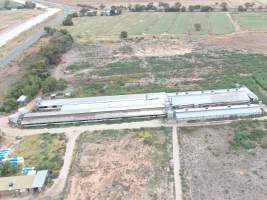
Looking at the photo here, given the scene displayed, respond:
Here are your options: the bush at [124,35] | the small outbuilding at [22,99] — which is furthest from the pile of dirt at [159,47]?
the small outbuilding at [22,99]

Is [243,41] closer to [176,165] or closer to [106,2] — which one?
[176,165]

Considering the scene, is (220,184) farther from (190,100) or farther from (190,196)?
(190,100)

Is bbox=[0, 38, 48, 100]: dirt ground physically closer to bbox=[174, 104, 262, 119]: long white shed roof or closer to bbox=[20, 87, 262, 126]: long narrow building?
bbox=[20, 87, 262, 126]: long narrow building

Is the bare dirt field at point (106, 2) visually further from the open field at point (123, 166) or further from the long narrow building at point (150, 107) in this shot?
the open field at point (123, 166)

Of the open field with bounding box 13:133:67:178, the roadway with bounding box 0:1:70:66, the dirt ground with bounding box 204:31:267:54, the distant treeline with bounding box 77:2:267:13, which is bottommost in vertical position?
the open field with bounding box 13:133:67:178

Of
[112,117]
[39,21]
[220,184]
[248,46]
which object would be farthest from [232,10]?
[220,184]

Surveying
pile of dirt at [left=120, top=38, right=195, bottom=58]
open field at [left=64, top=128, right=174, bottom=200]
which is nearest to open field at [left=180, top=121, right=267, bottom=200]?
open field at [left=64, top=128, right=174, bottom=200]

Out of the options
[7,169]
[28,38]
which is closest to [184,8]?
[28,38]

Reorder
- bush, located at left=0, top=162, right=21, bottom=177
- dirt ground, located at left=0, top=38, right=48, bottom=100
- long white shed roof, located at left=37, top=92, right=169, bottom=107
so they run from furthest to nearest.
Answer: dirt ground, located at left=0, top=38, right=48, bottom=100 < long white shed roof, located at left=37, top=92, right=169, bottom=107 < bush, located at left=0, top=162, right=21, bottom=177
